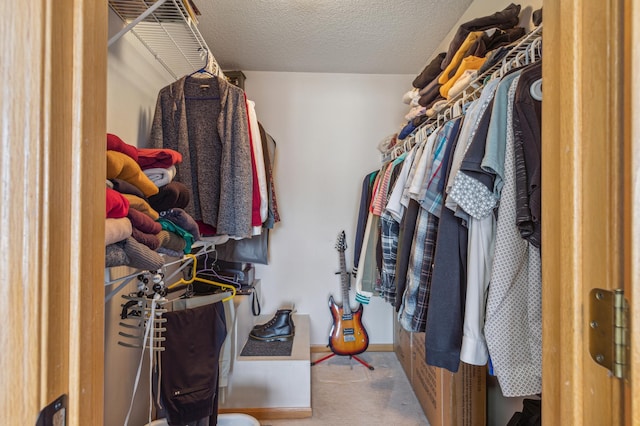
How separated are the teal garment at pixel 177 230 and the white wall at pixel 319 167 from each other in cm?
161

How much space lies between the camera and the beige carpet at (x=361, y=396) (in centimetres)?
169

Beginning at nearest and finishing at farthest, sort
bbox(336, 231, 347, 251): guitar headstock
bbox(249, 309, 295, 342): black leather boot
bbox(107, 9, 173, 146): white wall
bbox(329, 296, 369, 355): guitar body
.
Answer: bbox(107, 9, 173, 146): white wall → bbox(249, 309, 295, 342): black leather boot → bbox(329, 296, 369, 355): guitar body → bbox(336, 231, 347, 251): guitar headstock

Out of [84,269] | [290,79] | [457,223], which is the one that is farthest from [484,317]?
[290,79]

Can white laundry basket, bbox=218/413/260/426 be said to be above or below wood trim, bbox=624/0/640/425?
below

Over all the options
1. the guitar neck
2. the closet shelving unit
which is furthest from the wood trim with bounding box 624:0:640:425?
the guitar neck

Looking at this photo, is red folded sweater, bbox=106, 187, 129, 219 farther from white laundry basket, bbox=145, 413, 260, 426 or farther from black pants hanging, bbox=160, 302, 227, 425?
white laundry basket, bbox=145, 413, 260, 426

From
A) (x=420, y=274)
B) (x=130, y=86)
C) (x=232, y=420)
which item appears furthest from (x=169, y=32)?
(x=232, y=420)

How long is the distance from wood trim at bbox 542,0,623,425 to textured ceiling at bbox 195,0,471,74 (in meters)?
1.67

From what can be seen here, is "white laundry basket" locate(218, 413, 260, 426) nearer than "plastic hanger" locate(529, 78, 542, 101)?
No

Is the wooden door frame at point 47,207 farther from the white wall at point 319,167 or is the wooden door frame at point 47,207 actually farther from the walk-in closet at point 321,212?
the white wall at point 319,167

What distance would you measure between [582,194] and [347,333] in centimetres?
219

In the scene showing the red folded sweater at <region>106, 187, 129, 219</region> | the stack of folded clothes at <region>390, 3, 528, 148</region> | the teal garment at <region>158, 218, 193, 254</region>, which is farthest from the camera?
the stack of folded clothes at <region>390, 3, 528, 148</region>

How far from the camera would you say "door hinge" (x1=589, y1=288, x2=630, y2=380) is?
1.06 feet

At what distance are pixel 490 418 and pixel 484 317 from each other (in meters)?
1.08
